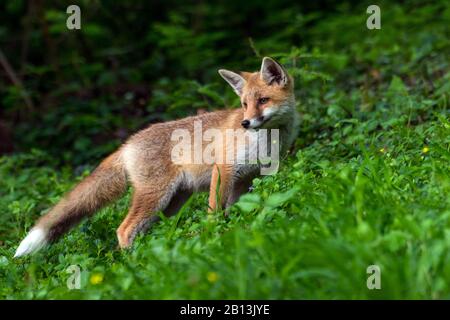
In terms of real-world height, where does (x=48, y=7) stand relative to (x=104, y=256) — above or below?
above

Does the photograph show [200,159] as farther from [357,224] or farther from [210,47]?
[210,47]

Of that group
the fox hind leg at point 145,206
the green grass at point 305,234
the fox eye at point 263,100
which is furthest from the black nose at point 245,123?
the fox hind leg at point 145,206

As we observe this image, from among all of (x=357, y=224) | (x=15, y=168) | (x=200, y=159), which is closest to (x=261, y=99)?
(x=200, y=159)

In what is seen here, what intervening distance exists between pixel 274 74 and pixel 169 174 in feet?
4.29

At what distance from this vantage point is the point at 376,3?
46.0 feet

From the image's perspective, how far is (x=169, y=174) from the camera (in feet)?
22.2

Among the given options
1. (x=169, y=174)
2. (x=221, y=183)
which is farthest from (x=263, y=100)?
(x=169, y=174)

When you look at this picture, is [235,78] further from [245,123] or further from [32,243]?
[32,243]

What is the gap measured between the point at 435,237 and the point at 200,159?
9.91 feet

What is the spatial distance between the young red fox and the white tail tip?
0.7 inches

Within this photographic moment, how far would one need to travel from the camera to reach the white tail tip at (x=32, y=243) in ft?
20.3

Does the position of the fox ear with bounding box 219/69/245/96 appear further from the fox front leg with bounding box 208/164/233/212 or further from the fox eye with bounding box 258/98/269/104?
the fox front leg with bounding box 208/164/233/212

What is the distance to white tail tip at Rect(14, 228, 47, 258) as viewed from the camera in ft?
20.3

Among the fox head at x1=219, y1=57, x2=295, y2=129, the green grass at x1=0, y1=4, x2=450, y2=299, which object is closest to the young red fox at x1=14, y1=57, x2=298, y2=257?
the fox head at x1=219, y1=57, x2=295, y2=129
